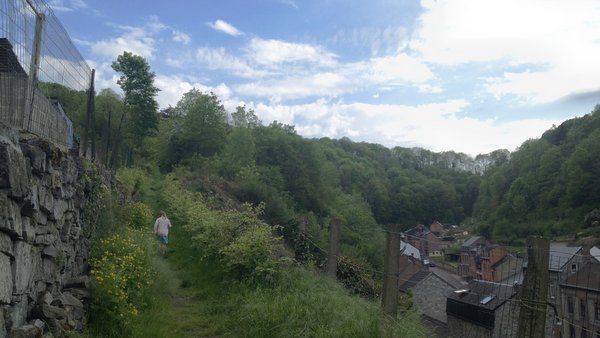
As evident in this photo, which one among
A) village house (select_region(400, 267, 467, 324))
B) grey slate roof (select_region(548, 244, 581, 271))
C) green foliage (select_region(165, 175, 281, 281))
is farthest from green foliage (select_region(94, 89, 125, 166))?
village house (select_region(400, 267, 467, 324))

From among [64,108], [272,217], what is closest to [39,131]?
[64,108]

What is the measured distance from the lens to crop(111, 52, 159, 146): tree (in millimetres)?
28797

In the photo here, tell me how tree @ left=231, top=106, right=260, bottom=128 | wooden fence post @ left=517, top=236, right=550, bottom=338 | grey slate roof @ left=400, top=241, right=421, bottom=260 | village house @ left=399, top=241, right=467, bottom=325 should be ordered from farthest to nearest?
tree @ left=231, top=106, right=260, bottom=128, village house @ left=399, top=241, right=467, bottom=325, grey slate roof @ left=400, top=241, right=421, bottom=260, wooden fence post @ left=517, top=236, right=550, bottom=338

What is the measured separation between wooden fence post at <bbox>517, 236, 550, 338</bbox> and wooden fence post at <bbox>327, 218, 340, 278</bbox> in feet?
12.2

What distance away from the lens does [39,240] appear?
4.03 meters

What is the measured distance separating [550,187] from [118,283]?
8015cm

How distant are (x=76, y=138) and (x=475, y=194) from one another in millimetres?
110326

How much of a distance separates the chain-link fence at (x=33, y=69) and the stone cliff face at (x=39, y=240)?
12.1 inches

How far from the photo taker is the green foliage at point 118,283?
506 cm

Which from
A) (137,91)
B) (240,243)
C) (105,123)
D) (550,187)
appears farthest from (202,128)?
(550,187)

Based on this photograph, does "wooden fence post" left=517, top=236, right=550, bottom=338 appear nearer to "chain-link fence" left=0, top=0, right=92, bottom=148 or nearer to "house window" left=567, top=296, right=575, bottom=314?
"house window" left=567, top=296, right=575, bottom=314

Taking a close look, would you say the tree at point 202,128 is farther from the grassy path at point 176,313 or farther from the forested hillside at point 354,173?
the grassy path at point 176,313

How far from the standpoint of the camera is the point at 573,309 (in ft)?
21.7

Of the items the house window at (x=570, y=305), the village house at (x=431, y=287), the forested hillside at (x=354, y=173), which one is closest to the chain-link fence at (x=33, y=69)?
the forested hillside at (x=354, y=173)
